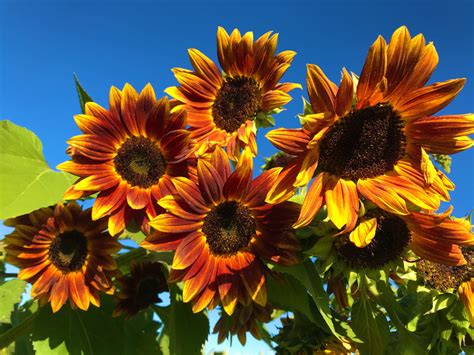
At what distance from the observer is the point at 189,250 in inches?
36.3

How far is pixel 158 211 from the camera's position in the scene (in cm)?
99

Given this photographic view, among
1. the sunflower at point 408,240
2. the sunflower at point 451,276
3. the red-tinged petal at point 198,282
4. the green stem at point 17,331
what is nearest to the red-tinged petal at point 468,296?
the sunflower at point 451,276

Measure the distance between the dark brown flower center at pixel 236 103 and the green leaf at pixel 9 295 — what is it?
64 cm

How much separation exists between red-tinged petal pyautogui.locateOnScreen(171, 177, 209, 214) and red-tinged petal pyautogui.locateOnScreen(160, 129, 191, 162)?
12 centimetres

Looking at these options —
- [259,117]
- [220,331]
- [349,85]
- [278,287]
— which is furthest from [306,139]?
[220,331]

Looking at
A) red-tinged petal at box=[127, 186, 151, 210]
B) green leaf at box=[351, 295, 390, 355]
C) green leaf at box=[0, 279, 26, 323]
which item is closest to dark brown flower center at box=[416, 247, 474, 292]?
green leaf at box=[351, 295, 390, 355]

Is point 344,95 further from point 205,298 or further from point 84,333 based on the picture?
point 84,333

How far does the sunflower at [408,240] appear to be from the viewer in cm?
81

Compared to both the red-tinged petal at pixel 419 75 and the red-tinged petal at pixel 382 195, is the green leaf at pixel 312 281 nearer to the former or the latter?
the red-tinged petal at pixel 382 195

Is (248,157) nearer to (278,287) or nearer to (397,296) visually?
(278,287)

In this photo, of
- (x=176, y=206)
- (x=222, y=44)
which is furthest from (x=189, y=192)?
(x=222, y=44)

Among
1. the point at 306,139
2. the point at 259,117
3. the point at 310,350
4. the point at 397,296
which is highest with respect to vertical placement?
the point at 259,117

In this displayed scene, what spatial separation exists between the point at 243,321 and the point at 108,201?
46cm

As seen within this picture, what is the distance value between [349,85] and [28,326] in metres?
0.94
